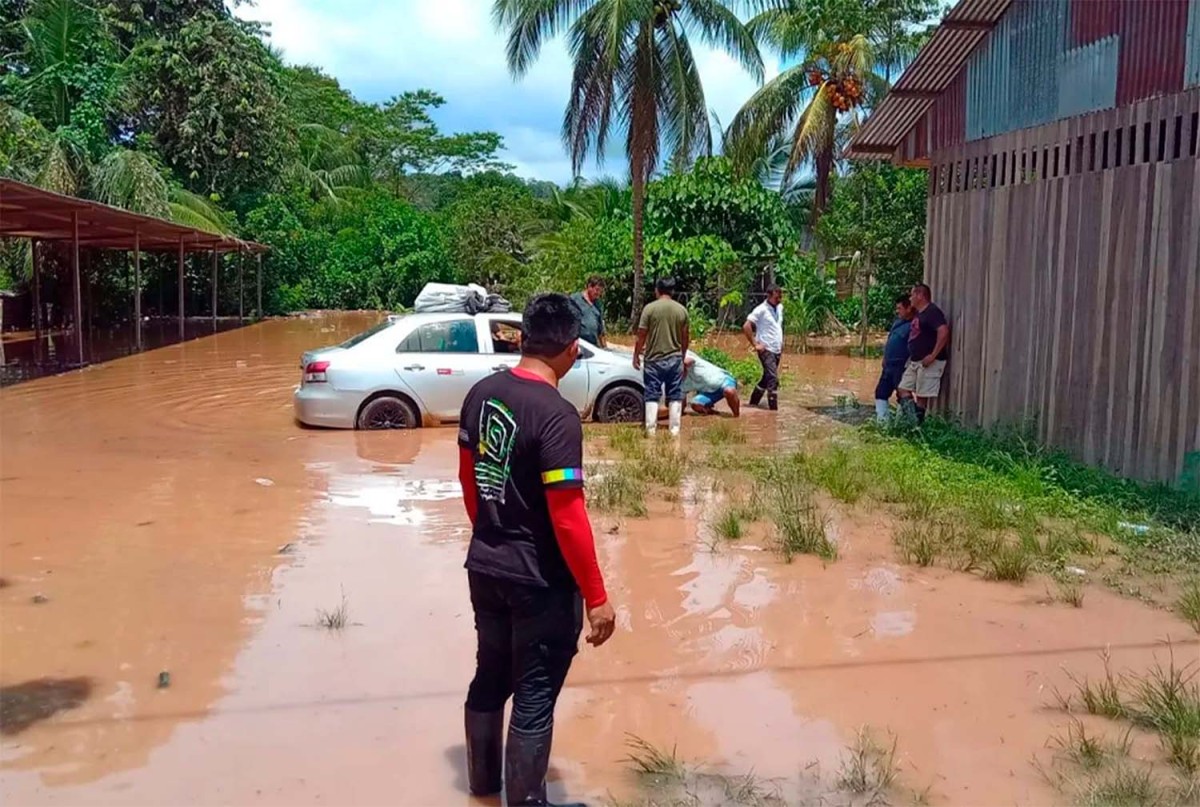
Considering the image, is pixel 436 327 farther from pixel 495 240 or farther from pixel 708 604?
pixel 495 240

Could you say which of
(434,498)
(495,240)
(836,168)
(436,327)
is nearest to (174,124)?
(495,240)

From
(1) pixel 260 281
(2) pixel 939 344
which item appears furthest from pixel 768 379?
(1) pixel 260 281

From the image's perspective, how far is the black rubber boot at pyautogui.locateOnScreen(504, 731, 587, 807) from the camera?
11.5 ft

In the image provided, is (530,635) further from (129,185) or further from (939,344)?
(129,185)

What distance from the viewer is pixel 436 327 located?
11.5 metres

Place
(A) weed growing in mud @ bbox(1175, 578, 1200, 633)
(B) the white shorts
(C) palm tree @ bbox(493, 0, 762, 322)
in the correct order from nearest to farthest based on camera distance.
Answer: (A) weed growing in mud @ bbox(1175, 578, 1200, 633) < (B) the white shorts < (C) palm tree @ bbox(493, 0, 762, 322)

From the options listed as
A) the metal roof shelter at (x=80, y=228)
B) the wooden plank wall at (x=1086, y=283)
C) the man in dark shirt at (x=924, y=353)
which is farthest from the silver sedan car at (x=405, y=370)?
the metal roof shelter at (x=80, y=228)

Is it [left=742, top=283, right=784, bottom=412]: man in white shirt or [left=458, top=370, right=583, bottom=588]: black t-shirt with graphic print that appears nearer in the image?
[left=458, top=370, right=583, bottom=588]: black t-shirt with graphic print

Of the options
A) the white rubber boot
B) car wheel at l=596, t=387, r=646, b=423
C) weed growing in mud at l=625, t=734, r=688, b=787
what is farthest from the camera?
car wheel at l=596, t=387, r=646, b=423

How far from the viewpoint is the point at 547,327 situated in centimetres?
352

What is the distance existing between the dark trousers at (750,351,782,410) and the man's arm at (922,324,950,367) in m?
2.51

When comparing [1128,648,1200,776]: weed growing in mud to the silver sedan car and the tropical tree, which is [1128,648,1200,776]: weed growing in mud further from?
the tropical tree

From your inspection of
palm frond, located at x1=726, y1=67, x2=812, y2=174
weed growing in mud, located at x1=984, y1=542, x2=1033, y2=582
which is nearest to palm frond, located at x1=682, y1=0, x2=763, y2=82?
palm frond, located at x1=726, y1=67, x2=812, y2=174

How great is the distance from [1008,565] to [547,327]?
3974 mm
